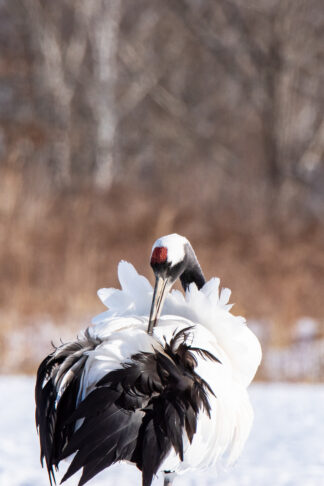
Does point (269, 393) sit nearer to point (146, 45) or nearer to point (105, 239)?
point (105, 239)

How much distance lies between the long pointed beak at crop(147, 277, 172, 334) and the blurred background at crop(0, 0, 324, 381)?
4.05 metres

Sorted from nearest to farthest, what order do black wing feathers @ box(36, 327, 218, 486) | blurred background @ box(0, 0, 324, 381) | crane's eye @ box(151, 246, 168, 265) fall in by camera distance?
black wing feathers @ box(36, 327, 218, 486) < crane's eye @ box(151, 246, 168, 265) < blurred background @ box(0, 0, 324, 381)

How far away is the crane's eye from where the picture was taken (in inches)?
134

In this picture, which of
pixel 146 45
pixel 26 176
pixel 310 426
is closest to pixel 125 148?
pixel 146 45

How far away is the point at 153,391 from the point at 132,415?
0.11 m

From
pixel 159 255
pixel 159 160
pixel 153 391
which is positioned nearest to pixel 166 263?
pixel 159 255

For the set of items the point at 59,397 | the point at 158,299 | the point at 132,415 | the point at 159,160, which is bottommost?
the point at 132,415

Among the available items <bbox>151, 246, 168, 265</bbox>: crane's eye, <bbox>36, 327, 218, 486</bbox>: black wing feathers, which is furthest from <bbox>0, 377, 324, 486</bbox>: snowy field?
<bbox>151, 246, 168, 265</bbox>: crane's eye

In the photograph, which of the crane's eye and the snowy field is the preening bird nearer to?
the crane's eye

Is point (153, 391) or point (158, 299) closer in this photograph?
point (153, 391)

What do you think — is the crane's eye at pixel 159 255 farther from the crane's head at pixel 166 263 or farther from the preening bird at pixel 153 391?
the preening bird at pixel 153 391

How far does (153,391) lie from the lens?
2695mm

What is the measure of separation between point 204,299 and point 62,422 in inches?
30.6

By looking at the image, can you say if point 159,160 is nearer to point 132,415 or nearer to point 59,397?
point 59,397
